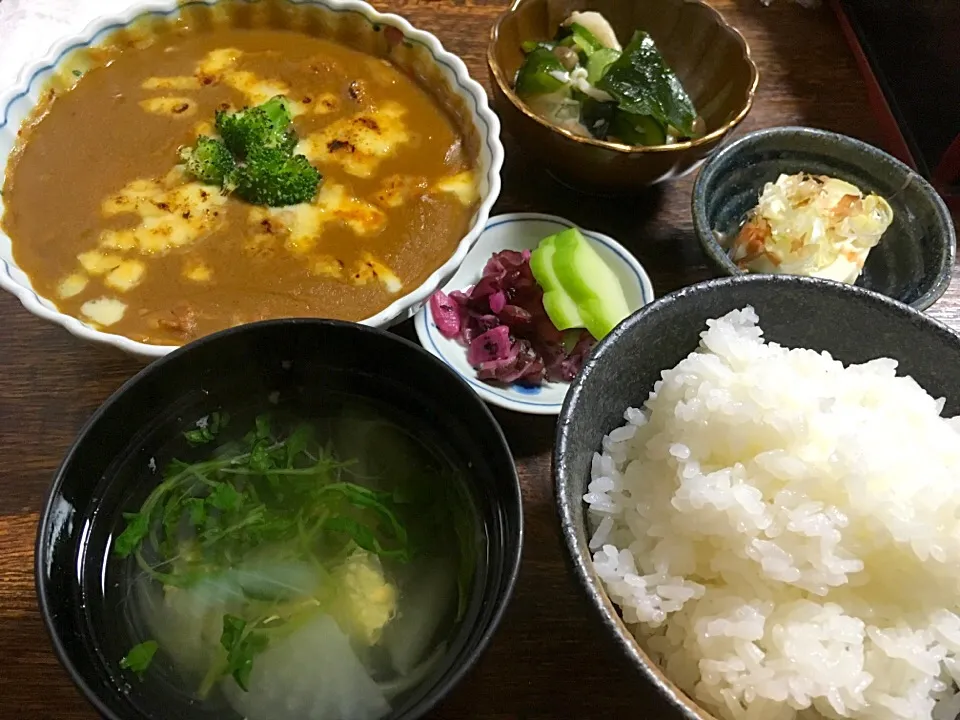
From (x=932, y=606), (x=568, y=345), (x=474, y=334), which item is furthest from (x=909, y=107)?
(x=932, y=606)

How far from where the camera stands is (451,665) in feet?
3.41

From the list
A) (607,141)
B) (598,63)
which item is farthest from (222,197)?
(598,63)

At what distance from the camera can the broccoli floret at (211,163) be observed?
5.98 ft

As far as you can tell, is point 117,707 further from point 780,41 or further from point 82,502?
point 780,41

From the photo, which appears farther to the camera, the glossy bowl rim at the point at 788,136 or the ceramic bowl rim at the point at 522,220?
the glossy bowl rim at the point at 788,136

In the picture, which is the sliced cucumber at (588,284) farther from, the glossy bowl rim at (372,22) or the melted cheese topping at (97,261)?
the melted cheese topping at (97,261)

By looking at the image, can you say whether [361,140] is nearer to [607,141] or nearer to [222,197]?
[222,197]

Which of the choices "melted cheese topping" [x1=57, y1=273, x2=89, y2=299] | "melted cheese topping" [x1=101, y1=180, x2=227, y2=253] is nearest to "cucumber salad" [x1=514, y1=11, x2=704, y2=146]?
"melted cheese topping" [x1=101, y1=180, x2=227, y2=253]

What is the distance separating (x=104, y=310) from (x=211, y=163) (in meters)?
0.44

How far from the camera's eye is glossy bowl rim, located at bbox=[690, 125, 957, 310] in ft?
5.77

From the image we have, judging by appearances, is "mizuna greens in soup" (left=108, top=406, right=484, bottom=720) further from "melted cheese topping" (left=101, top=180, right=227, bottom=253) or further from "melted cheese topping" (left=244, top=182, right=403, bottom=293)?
"melted cheese topping" (left=101, top=180, right=227, bottom=253)

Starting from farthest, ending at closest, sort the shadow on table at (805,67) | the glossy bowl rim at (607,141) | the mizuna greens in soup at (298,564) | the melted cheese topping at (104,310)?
the shadow on table at (805,67)
the glossy bowl rim at (607,141)
the melted cheese topping at (104,310)
the mizuna greens in soup at (298,564)

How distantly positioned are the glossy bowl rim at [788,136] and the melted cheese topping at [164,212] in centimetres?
112

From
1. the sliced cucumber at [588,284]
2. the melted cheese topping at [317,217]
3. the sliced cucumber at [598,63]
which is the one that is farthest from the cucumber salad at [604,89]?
the melted cheese topping at [317,217]
